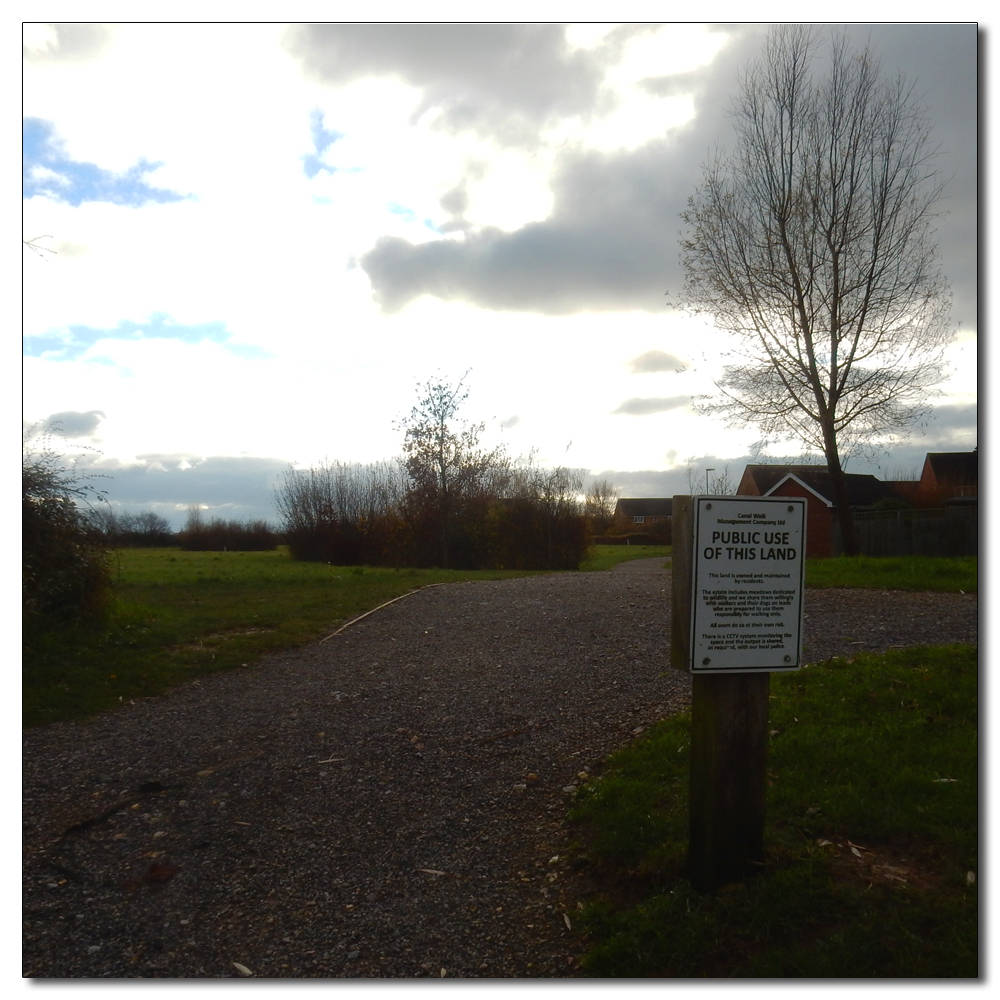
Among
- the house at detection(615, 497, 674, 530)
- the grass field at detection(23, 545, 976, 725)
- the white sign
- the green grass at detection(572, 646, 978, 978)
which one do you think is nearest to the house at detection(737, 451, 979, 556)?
the grass field at detection(23, 545, 976, 725)

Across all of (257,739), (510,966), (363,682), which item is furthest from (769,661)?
(363,682)

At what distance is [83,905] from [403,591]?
37.6 ft

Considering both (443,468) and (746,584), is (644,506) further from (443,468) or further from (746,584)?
(746,584)

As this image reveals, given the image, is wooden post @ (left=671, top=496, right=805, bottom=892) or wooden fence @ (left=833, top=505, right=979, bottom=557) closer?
wooden post @ (left=671, top=496, right=805, bottom=892)

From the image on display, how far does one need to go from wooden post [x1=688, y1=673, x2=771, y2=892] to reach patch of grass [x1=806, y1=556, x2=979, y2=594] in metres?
10.8

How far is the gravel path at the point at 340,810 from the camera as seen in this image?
3.70 metres

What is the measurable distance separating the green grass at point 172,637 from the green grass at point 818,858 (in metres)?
5.54

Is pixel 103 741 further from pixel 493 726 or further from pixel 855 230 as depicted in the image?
pixel 855 230

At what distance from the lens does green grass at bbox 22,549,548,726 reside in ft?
26.7

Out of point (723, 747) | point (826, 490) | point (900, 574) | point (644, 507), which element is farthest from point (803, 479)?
point (644, 507)

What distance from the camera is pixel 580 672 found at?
8.34 meters

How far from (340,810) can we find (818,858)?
2907 millimetres

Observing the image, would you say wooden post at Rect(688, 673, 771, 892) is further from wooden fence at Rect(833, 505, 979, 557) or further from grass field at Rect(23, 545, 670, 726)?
wooden fence at Rect(833, 505, 979, 557)

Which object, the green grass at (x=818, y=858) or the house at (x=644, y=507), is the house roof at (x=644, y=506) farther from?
the green grass at (x=818, y=858)
